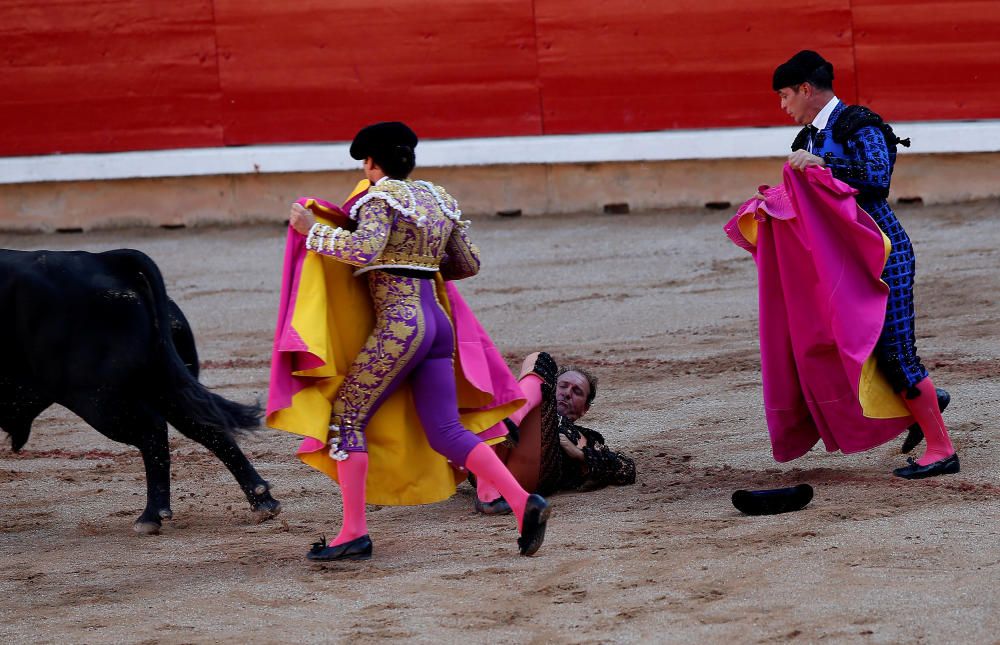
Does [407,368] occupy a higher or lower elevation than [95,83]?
lower

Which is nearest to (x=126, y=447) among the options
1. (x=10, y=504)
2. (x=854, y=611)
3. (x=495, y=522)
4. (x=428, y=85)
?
(x=10, y=504)

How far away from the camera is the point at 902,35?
28.5 feet

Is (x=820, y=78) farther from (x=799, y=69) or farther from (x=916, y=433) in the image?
(x=916, y=433)

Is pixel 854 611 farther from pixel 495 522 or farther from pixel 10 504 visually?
pixel 10 504

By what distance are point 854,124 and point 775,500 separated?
1.12 m

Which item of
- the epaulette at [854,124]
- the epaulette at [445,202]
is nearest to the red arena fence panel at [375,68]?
the epaulette at [854,124]

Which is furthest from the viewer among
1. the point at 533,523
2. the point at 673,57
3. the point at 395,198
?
the point at 673,57

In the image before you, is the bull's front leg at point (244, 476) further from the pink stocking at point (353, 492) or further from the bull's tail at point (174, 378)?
the pink stocking at point (353, 492)

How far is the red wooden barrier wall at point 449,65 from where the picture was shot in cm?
873

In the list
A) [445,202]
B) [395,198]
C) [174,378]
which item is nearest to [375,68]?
[174,378]

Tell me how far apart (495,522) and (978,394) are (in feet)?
6.55

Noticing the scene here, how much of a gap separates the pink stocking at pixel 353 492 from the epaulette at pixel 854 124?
1.66 m

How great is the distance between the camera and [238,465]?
440cm

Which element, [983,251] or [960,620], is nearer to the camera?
[960,620]
